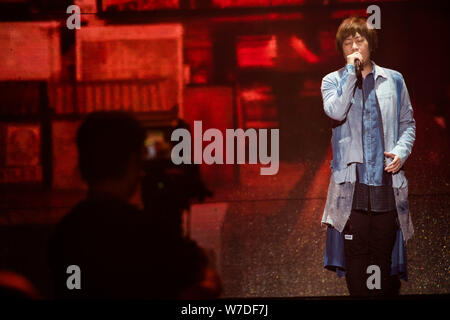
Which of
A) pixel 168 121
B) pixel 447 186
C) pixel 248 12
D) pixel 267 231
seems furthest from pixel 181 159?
pixel 447 186

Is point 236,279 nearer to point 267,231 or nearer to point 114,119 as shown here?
point 267,231

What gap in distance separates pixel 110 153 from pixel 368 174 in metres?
1.55

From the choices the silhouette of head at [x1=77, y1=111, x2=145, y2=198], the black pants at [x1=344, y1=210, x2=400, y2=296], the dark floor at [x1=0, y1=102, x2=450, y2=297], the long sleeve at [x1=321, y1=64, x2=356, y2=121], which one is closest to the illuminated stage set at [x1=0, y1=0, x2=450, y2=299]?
the dark floor at [x1=0, y1=102, x2=450, y2=297]

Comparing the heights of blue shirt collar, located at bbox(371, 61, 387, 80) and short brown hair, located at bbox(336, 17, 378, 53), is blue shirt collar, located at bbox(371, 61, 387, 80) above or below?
below

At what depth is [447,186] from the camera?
321 cm

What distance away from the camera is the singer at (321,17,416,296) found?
272cm

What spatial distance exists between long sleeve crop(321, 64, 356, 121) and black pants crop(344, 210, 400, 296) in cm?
55

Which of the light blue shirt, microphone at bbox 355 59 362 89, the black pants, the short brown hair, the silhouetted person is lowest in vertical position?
the black pants

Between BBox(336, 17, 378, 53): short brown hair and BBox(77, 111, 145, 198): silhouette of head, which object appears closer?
BBox(77, 111, 145, 198): silhouette of head

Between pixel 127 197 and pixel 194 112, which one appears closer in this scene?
pixel 127 197

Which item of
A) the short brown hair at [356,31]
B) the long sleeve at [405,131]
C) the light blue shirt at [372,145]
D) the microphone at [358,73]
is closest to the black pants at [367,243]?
the light blue shirt at [372,145]

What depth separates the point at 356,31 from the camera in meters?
2.91

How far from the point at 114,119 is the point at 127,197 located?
0.29 meters

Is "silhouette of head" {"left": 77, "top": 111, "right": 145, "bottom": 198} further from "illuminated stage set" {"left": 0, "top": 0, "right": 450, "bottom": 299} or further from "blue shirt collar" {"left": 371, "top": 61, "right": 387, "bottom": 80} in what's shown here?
"blue shirt collar" {"left": 371, "top": 61, "right": 387, "bottom": 80}
